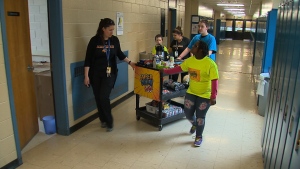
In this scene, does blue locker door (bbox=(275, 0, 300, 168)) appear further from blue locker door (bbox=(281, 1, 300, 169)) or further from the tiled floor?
the tiled floor

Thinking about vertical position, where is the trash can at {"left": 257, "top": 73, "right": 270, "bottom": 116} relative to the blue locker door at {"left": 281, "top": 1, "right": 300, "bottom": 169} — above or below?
below

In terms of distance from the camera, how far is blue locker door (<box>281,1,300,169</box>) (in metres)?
1.53

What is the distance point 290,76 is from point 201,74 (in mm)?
1267

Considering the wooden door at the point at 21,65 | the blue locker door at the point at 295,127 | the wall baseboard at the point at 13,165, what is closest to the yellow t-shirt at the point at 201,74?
the blue locker door at the point at 295,127

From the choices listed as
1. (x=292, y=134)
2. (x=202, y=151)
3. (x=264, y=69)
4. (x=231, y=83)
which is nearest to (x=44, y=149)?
(x=202, y=151)

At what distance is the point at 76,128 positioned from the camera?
373cm

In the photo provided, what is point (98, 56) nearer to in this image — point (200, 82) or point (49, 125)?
point (49, 125)

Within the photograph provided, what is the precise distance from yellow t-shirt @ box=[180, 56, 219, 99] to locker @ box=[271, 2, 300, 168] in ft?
3.31

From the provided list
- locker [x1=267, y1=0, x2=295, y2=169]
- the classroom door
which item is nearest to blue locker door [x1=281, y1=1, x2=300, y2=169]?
locker [x1=267, y1=0, x2=295, y2=169]

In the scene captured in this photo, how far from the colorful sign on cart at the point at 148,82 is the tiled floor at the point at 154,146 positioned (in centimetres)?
52

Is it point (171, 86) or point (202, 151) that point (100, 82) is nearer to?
point (171, 86)

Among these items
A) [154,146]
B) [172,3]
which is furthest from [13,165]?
[172,3]

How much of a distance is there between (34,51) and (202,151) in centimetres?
322

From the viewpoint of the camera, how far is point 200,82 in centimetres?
309
